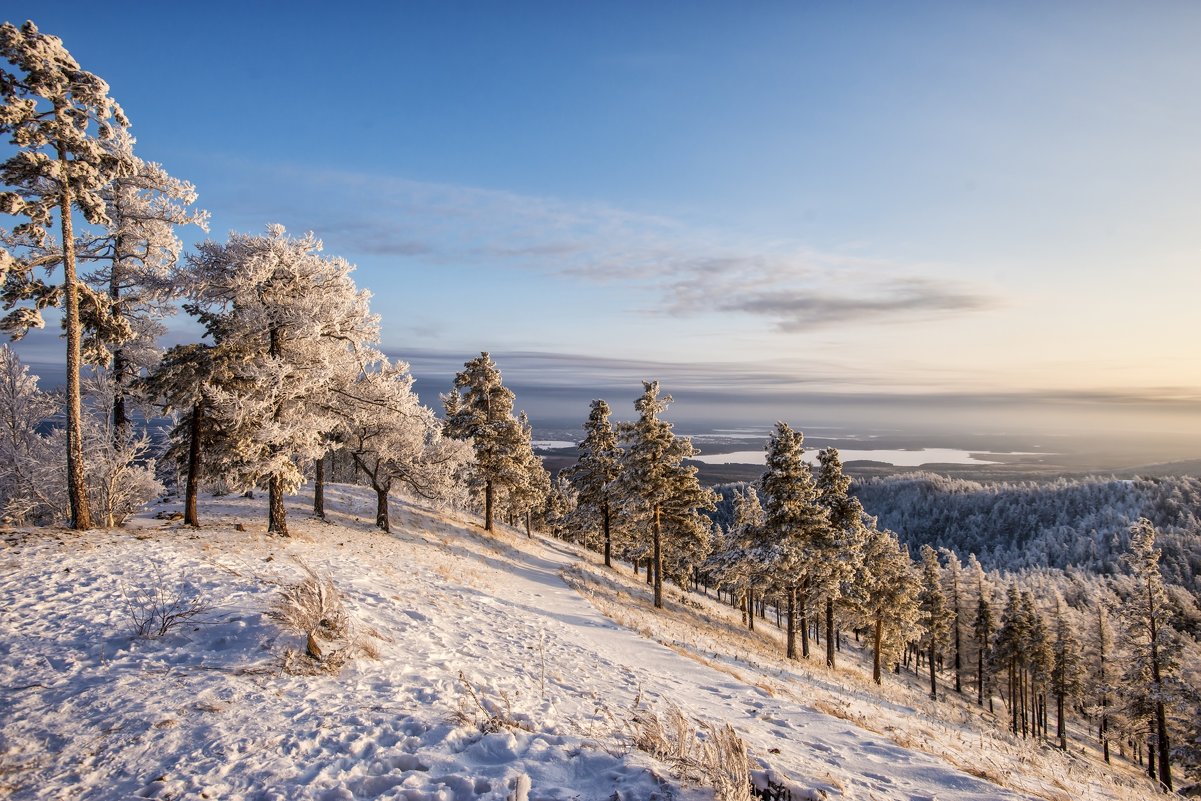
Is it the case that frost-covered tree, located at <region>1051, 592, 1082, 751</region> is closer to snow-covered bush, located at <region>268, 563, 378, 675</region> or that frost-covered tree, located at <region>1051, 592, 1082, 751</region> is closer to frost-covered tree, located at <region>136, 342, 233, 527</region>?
snow-covered bush, located at <region>268, 563, 378, 675</region>

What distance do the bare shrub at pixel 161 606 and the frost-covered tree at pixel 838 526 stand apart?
2597cm

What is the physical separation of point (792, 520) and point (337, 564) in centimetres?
2145

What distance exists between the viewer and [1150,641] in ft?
90.9

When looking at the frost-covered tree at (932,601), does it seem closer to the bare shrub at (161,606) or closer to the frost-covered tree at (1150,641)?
the frost-covered tree at (1150,641)

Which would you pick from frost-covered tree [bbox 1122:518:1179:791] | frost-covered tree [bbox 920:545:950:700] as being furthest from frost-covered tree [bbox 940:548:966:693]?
frost-covered tree [bbox 1122:518:1179:791]

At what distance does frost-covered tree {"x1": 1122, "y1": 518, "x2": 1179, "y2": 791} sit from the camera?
2686 cm

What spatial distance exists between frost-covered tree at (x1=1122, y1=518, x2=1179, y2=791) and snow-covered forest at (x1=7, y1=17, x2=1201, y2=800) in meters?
0.16

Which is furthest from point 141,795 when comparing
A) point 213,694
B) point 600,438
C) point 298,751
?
point 600,438

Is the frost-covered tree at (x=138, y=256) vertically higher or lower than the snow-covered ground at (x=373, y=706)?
higher

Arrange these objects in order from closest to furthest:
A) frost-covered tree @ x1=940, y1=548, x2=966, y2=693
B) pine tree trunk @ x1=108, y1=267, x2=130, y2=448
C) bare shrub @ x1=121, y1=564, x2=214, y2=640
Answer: bare shrub @ x1=121, y1=564, x2=214, y2=640
pine tree trunk @ x1=108, y1=267, x2=130, y2=448
frost-covered tree @ x1=940, y1=548, x2=966, y2=693

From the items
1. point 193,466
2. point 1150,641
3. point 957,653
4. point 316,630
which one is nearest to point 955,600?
point 957,653

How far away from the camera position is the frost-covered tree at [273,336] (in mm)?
15883

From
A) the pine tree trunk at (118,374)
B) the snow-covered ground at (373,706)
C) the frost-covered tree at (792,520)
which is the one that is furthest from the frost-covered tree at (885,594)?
the pine tree trunk at (118,374)

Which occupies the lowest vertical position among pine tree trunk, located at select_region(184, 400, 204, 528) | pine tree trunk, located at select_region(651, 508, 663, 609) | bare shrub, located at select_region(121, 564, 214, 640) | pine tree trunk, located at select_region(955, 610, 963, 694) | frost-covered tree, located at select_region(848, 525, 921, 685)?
Result: pine tree trunk, located at select_region(955, 610, 963, 694)
